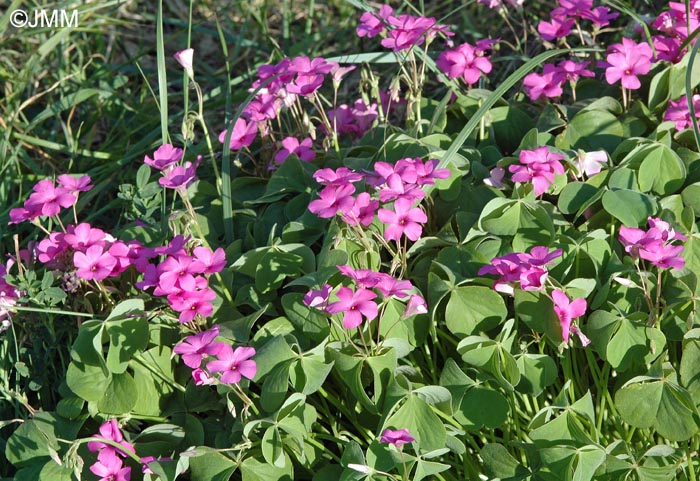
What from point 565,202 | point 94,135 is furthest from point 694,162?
point 94,135

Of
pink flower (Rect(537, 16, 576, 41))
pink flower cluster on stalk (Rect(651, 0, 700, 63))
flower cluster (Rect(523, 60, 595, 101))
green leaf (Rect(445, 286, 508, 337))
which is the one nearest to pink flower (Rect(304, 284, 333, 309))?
green leaf (Rect(445, 286, 508, 337))

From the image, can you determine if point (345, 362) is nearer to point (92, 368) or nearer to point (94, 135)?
point (92, 368)

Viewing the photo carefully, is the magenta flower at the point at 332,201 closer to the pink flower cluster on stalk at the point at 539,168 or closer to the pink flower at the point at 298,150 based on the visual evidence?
the pink flower cluster on stalk at the point at 539,168

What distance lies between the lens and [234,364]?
5.40 ft

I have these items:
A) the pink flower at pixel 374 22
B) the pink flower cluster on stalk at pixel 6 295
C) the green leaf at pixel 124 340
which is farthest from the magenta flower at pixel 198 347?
the pink flower at pixel 374 22

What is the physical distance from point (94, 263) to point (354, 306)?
58cm

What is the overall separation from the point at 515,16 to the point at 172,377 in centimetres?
211

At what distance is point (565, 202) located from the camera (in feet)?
6.41

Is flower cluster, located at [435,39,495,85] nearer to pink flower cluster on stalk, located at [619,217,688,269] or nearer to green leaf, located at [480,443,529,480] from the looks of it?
pink flower cluster on stalk, located at [619,217,688,269]

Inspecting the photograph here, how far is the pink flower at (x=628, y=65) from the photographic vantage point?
7.08 ft

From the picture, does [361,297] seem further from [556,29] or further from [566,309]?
[556,29]

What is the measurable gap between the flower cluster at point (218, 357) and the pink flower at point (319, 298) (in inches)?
5.4

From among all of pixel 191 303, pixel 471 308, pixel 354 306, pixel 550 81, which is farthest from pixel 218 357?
pixel 550 81

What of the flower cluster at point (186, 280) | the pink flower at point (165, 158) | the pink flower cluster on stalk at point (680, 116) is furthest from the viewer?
the pink flower cluster on stalk at point (680, 116)
